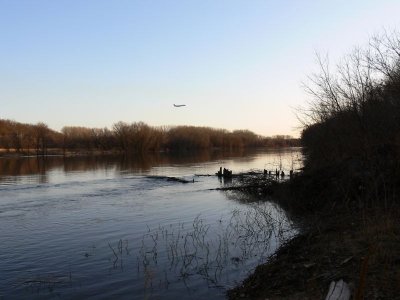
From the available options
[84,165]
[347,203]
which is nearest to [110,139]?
[84,165]

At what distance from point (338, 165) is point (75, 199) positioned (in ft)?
56.4

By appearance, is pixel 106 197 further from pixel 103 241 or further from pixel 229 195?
pixel 103 241

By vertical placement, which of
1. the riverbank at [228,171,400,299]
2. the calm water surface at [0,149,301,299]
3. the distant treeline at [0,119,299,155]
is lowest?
the calm water surface at [0,149,301,299]

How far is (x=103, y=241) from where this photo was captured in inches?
622

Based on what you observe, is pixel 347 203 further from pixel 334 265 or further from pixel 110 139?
pixel 110 139

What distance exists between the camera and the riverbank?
7680mm

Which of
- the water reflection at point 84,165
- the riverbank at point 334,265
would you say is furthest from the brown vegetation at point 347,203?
the water reflection at point 84,165

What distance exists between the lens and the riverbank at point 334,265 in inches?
302

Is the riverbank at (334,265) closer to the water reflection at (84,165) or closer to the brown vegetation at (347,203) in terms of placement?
the brown vegetation at (347,203)

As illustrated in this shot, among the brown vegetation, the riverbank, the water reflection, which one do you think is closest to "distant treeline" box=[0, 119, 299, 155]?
the water reflection

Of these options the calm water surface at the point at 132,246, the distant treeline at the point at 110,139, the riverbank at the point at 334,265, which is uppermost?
the distant treeline at the point at 110,139

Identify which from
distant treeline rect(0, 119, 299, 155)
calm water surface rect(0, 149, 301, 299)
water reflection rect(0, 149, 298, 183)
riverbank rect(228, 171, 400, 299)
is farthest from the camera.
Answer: distant treeline rect(0, 119, 299, 155)

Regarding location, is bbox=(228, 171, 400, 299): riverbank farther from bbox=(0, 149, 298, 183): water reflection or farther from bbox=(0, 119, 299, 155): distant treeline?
bbox=(0, 119, 299, 155): distant treeline

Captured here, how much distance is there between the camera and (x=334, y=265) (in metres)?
9.15
